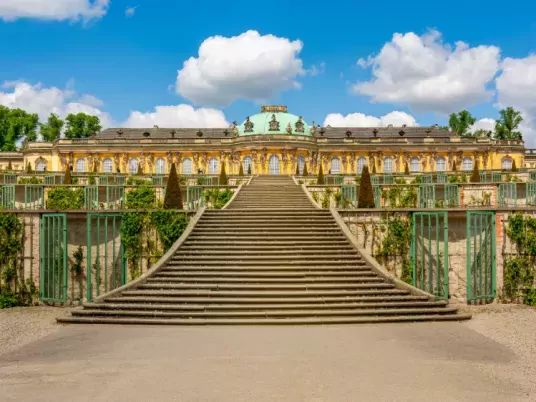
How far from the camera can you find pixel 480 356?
8789 mm

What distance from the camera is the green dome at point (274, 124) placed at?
5634 cm

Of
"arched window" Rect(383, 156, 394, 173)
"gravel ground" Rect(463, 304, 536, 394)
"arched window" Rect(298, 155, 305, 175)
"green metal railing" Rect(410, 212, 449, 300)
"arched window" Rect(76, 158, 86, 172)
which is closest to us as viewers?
"gravel ground" Rect(463, 304, 536, 394)

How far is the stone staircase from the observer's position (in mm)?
11594

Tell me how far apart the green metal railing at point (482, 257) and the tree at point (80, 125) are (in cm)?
6600

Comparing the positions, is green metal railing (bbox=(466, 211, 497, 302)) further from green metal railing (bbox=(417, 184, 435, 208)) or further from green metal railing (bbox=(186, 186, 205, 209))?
green metal railing (bbox=(186, 186, 205, 209))

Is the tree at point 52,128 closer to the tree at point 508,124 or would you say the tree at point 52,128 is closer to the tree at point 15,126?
the tree at point 15,126

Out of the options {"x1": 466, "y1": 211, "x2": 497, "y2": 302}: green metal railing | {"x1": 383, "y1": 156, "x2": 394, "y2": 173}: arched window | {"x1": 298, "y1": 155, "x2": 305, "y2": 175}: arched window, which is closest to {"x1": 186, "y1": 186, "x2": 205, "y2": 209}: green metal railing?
{"x1": 466, "y1": 211, "x2": 497, "y2": 302}: green metal railing

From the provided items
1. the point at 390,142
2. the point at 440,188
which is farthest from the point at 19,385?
the point at 390,142

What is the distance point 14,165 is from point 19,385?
66.3 m

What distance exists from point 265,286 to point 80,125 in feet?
222

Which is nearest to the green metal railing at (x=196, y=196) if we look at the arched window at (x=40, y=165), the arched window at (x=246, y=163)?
the arched window at (x=246, y=163)

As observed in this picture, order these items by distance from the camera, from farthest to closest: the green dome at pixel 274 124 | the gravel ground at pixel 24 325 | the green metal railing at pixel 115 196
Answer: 1. the green dome at pixel 274 124
2. the green metal railing at pixel 115 196
3. the gravel ground at pixel 24 325

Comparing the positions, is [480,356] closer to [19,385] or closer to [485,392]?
[485,392]

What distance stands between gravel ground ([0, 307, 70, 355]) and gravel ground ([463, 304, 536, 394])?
903cm
